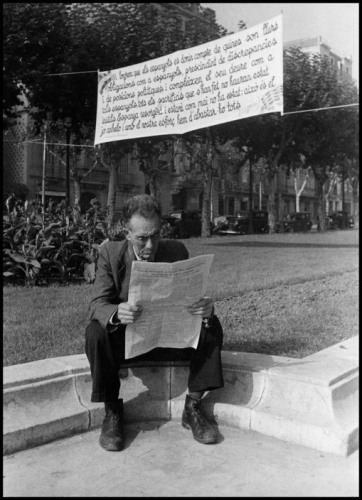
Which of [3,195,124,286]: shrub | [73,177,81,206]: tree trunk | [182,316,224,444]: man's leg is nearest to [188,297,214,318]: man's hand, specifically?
[182,316,224,444]: man's leg

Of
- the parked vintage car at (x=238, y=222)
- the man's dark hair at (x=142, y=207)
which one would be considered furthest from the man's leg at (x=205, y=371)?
the parked vintage car at (x=238, y=222)

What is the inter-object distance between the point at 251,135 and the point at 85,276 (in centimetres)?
278

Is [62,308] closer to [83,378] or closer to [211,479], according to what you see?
[83,378]

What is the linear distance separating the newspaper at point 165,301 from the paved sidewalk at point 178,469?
1.58 ft

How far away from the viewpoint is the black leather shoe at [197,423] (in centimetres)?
247

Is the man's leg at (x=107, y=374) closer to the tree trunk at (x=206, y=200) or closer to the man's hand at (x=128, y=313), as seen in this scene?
the man's hand at (x=128, y=313)

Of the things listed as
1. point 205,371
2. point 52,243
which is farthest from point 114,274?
point 52,243

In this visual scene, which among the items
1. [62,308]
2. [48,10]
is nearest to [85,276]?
[62,308]

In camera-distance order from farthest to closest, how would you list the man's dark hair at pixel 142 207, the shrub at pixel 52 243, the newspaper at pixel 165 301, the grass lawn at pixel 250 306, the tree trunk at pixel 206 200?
the shrub at pixel 52 243 < the tree trunk at pixel 206 200 < the grass lawn at pixel 250 306 < the man's dark hair at pixel 142 207 < the newspaper at pixel 165 301

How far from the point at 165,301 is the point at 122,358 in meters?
0.41

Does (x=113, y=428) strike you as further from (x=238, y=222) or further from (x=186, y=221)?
(x=238, y=222)

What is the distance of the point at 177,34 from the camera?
349 cm

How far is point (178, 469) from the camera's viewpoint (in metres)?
2.20

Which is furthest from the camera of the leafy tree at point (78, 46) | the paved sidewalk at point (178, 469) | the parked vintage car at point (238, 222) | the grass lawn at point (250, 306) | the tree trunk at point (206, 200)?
the parked vintage car at point (238, 222)
